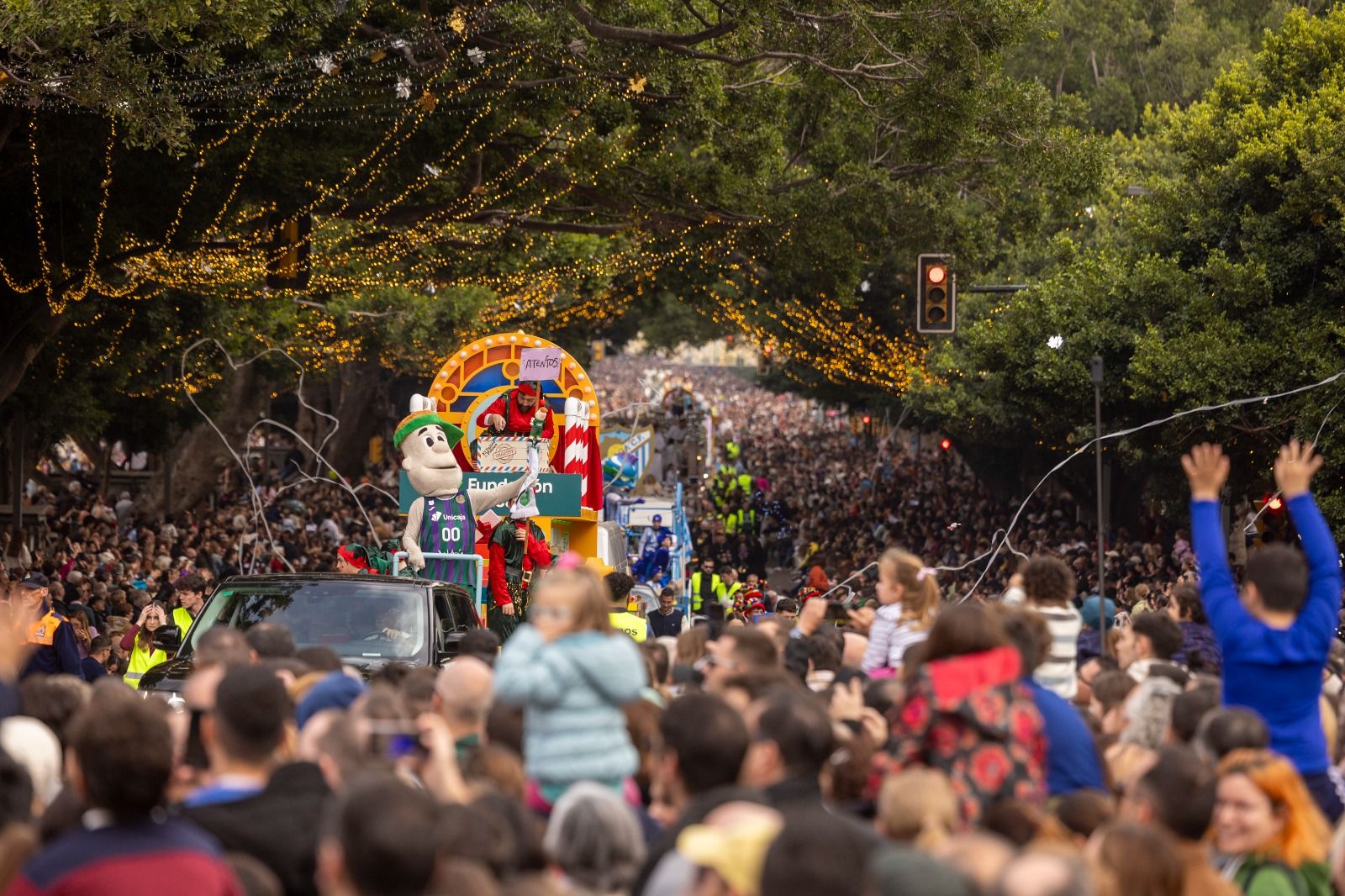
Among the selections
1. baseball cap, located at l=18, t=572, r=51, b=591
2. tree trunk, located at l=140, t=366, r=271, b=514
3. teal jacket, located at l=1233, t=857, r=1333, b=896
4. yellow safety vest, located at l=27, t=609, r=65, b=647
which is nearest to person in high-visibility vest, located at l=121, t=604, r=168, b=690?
baseball cap, located at l=18, t=572, r=51, b=591

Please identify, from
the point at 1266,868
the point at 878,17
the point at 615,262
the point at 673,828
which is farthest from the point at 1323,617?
the point at 615,262

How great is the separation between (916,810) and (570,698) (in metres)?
1.33

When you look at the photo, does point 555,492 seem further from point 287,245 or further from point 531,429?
point 287,245

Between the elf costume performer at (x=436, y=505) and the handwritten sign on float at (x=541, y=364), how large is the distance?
255 centimetres

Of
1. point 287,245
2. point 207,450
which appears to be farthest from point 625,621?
point 207,450

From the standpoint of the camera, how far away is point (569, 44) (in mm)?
18312

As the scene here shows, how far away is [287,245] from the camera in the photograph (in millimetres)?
20516

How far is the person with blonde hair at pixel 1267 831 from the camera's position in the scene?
535 cm

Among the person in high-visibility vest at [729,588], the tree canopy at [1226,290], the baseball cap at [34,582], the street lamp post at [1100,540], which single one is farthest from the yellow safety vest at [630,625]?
the tree canopy at [1226,290]

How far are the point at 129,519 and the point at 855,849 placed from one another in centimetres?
3222

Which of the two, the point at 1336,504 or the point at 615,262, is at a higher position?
the point at 615,262

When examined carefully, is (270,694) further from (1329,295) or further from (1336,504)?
(1329,295)

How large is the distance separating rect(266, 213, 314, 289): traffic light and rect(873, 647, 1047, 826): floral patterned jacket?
16012mm

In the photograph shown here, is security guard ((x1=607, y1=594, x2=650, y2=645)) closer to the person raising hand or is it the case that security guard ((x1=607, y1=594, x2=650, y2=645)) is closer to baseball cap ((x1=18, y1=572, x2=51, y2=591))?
baseball cap ((x1=18, y1=572, x2=51, y2=591))
